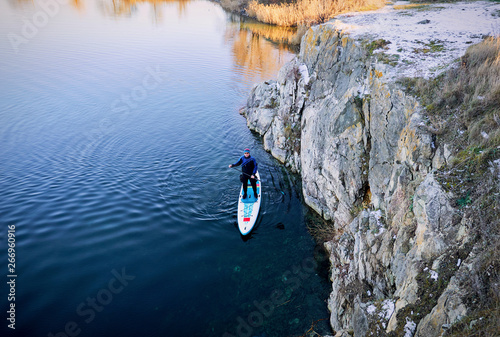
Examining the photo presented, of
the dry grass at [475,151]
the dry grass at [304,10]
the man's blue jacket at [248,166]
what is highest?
the dry grass at [304,10]

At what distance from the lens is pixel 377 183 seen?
9812 millimetres

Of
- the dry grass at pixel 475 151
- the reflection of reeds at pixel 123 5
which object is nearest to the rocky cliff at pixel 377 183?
the dry grass at pixel 475 151

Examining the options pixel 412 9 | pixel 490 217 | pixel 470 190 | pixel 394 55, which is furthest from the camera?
pixel 412 9

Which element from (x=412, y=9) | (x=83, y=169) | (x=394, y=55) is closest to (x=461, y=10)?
(x=412, y=9)

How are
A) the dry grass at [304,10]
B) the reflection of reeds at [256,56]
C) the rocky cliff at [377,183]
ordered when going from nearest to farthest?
the rocky cliff at [377,183]
the dry grass at [304,10]
the reflection of reeds at [256,56]

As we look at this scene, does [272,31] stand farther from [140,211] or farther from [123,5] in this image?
[140,211]

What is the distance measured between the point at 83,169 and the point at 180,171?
18.2 feet

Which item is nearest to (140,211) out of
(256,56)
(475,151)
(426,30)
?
(475,151)

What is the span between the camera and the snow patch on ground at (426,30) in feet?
33.7

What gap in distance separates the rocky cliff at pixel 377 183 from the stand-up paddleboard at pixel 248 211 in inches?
116

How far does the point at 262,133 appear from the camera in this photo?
21.4 meters

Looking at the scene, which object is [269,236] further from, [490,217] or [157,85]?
[157,85]

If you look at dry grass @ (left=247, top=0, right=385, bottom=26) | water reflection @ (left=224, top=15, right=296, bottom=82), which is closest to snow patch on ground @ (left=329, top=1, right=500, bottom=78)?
dry grass @ (left=247, top=0, right=385, bottom=26)

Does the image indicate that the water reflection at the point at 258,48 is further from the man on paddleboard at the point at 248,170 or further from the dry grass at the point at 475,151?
the dry grass at the point at 475,151
